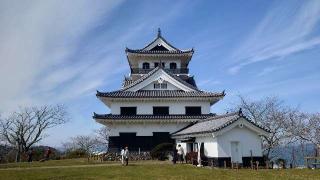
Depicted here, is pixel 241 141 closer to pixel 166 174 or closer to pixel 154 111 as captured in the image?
pixel 166 174

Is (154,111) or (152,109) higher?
(152,109)

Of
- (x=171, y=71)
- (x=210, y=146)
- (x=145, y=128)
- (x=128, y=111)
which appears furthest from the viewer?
(x=171, y=71)

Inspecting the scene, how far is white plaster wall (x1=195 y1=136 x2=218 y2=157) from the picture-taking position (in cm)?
2607

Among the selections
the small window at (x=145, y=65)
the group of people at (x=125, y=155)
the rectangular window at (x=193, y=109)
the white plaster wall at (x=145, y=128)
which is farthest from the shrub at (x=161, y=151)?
the small window at (x=145, y=65)

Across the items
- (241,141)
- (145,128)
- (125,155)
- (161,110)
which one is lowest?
(125,155)

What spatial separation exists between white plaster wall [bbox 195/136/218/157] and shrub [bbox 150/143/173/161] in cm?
666

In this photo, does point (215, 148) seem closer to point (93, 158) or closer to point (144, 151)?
point (144, 151)

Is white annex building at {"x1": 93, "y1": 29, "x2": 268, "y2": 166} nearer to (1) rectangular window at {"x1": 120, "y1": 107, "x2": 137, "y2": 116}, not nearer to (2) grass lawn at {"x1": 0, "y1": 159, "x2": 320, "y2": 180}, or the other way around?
(1) rectangular window at {"x1": 120, "y1": 107, "x2": 137, "y2": 116}

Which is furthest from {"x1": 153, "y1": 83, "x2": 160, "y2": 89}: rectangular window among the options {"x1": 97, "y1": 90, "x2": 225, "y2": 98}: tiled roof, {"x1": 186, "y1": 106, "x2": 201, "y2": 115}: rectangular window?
{"x1": 186, "y1": 106, "x2": 201, "y2": 115}: rectangular window

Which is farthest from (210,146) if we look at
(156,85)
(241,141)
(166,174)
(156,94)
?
(156,85)

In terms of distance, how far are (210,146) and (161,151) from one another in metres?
8.86

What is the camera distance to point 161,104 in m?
39.7

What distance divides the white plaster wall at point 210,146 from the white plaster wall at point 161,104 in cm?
1098

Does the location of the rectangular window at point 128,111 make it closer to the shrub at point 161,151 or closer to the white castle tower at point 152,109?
the white castle tower at point 152,109
